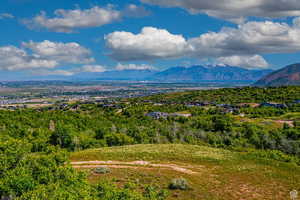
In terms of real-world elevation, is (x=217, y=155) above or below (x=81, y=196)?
below

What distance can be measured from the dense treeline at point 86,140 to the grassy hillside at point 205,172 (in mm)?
8147

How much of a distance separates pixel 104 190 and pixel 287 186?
3106 centimetres

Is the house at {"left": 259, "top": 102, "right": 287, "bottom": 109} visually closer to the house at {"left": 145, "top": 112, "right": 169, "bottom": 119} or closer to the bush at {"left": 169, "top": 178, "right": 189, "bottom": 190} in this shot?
the house at {"left": 145, "top": 112, "right": 169, "bottom": 119}

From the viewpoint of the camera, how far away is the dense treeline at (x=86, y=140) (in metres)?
24.5

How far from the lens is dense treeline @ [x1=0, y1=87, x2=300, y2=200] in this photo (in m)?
24.5

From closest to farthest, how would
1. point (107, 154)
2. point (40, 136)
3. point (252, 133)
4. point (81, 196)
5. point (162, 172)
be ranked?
point (81, 196) < point (162, 172) < point (107, 154) < point (40, 136) < point (252, 133)

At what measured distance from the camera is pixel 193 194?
35.6 metres

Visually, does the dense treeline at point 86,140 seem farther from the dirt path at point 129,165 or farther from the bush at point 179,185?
the bush at point 179,185

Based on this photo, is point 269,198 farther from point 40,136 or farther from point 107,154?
point 40,136

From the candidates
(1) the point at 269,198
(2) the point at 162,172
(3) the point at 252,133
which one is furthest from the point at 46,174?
(3) the point at 252,133

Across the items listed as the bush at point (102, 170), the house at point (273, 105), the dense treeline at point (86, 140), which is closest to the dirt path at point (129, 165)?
the bush at point (102, 170)

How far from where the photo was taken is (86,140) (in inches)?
3295

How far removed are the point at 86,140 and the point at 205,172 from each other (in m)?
48.2

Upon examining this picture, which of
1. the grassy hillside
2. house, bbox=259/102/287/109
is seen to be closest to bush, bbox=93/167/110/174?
the grassy hillside
